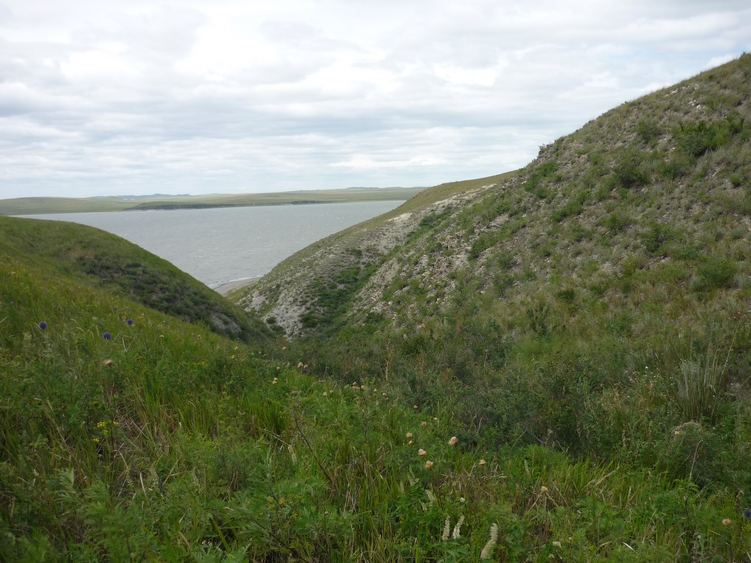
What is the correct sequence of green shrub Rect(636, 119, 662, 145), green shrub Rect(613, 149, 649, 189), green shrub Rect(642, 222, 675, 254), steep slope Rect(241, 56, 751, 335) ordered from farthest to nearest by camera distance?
green shrub Rect(636, 119, 662, 145)
green shrub Rect(613, 149, 649, 189)
green shrub Rect(642, 222, 675, 254)
steep slope Rect(241, 56, 751, 335)

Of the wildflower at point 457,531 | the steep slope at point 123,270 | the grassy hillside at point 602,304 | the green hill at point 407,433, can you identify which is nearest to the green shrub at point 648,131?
the grassy hillside at point 602,304

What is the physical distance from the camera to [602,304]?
44.0 ft

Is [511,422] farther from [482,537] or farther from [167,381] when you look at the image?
[167,381]

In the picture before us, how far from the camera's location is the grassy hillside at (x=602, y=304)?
5523 mm

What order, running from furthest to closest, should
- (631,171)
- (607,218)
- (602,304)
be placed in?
(631,171), (607,218), (602,304)

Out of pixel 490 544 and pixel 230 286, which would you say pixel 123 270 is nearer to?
pixel 490 544

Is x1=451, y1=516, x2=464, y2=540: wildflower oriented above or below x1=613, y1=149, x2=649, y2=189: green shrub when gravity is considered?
below

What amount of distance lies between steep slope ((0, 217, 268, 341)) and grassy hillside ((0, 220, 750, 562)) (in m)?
21.1

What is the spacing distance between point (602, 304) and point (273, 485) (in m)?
12.4

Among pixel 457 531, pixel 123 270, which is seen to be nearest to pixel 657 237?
pixel 457 531

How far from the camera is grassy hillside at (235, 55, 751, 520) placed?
552 cm

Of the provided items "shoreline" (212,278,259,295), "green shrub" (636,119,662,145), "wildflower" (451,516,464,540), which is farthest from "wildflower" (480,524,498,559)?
"shoreline" (212,278,259,295)

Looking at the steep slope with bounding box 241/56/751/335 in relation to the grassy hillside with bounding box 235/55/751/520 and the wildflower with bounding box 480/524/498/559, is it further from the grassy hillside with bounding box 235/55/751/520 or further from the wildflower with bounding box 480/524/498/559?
the wildflower with bounding box 480/524/498/559

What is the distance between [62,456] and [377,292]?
27685mm
